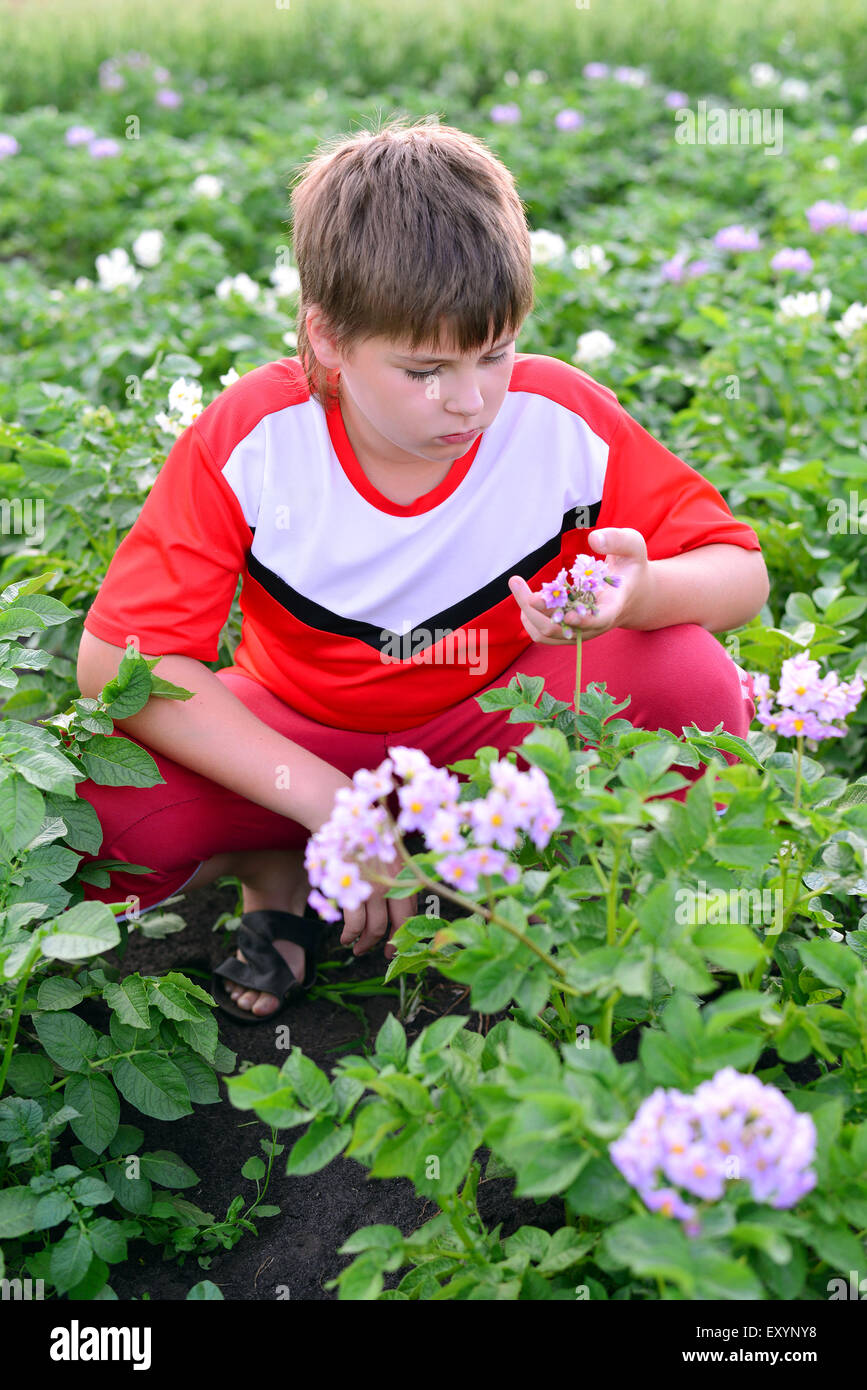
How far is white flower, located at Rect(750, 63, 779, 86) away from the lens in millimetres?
5355

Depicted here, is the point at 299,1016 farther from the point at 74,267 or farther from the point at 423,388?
the point at 74,267

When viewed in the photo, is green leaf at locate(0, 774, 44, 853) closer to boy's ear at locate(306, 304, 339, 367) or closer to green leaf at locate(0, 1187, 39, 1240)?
green leaf at locate(0, 1187, 39, 1240)

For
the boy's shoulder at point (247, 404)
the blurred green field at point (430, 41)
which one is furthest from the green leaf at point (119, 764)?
the blurred green field at point (430, 41)

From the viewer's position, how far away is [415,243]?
4.74ft

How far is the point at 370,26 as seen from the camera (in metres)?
6.52

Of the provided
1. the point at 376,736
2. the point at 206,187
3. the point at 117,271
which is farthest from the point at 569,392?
the point at 206,187

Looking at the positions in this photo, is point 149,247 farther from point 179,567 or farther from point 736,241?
point 179,567

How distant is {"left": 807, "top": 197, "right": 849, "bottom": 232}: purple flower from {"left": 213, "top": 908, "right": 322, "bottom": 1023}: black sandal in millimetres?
2633

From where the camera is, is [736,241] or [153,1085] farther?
[736,241]

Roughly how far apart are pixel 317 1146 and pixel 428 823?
1.00ft

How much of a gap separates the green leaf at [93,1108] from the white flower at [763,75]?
5.29 meters

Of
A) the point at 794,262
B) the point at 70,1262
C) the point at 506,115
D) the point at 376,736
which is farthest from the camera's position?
the point at 506,115

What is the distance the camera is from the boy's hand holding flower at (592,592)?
1.38 meters

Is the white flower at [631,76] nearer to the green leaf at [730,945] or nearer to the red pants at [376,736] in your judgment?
the red pants at [376,736]
